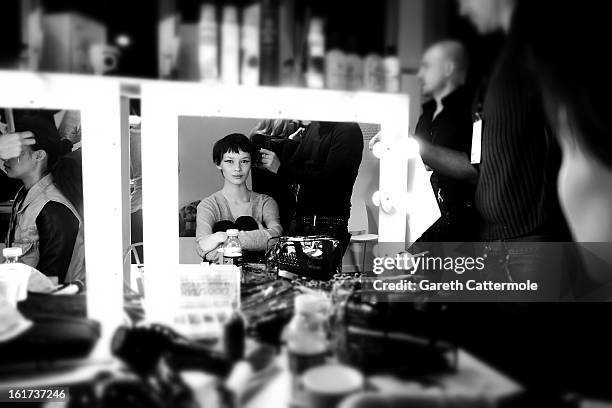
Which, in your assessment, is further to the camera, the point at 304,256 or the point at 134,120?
the point at 304,256

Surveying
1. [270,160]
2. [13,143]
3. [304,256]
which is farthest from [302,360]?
[13,143]

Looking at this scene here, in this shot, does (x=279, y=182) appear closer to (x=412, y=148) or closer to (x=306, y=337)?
(x=412, y=148)

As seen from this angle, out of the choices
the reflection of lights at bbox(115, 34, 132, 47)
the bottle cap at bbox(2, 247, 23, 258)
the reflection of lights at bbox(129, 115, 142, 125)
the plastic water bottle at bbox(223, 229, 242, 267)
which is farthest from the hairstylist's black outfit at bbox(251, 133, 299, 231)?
the bottle cap at bbox(2, 247, 23, 258)

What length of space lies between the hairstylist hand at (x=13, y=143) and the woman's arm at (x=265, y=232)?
577mm

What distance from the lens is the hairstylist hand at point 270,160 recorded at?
3.89 ft

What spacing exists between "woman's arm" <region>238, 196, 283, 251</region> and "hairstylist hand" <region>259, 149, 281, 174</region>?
0.08 meters

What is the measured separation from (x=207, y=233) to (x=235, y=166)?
189 mm

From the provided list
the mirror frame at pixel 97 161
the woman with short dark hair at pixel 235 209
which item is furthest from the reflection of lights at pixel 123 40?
the woman with short dark hair at pixel 235 209

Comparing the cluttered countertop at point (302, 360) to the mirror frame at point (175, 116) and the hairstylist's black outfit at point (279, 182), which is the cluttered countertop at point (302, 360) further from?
the hairstylist's black outfit at point (279, 182)

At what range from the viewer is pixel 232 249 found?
121 cm

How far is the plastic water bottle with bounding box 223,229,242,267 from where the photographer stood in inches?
47.4

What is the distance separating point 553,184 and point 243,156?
2.48 feet

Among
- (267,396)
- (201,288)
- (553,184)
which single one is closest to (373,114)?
(553,184)

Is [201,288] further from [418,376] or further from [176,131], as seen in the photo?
[418,376]
